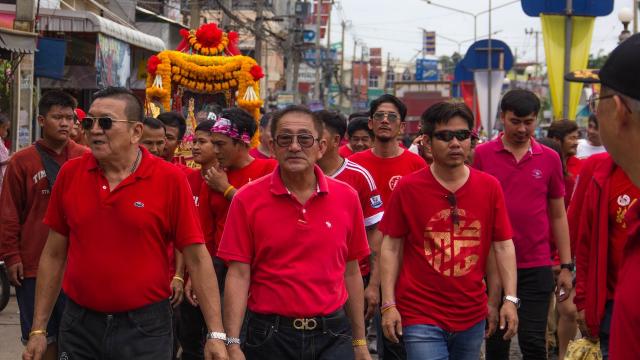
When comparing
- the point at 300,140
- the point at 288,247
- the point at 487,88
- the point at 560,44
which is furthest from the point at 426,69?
the point at 288,247

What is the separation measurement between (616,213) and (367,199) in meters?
2.29

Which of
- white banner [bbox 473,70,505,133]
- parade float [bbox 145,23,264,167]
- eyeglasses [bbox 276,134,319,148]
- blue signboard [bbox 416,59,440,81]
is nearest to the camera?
eyeglasses [bbox 276,134,319,148]

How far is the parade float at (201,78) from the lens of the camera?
42.3ft

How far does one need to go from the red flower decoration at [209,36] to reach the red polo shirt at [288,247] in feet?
28.4

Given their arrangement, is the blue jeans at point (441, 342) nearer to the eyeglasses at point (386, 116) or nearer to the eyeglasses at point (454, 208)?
the eyeglasses at point (454, 208)

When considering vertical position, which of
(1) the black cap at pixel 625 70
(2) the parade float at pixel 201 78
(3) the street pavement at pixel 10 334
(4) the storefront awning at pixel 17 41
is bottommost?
(3) the street pavement at pixel 10 334

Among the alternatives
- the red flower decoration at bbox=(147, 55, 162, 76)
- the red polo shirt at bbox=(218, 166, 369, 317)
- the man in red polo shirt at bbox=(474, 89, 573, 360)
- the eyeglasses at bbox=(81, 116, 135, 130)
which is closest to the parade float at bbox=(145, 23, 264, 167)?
the red flower decoration at bbox=(147, 55, 162, 76)

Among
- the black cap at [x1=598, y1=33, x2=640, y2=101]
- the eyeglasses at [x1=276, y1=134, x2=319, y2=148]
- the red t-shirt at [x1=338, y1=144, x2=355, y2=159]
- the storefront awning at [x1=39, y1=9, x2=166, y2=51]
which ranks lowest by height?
the eyeglasses at [x1=276, y1=134, x2=319, y2=148]

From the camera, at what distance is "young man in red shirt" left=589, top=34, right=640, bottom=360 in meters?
2.48

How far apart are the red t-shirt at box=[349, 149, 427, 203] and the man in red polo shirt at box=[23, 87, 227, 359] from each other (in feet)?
9.02

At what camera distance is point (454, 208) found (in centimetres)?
568

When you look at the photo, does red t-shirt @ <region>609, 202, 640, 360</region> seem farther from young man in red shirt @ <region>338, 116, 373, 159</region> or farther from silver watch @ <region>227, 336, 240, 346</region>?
young man in red shirt @ <region>338, 116, 373, 159</region>

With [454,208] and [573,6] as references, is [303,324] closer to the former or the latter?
[454,208]

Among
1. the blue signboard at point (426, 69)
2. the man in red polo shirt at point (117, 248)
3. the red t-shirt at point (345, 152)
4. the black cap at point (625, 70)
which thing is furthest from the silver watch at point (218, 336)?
the blue signboard at point (426, 69)
